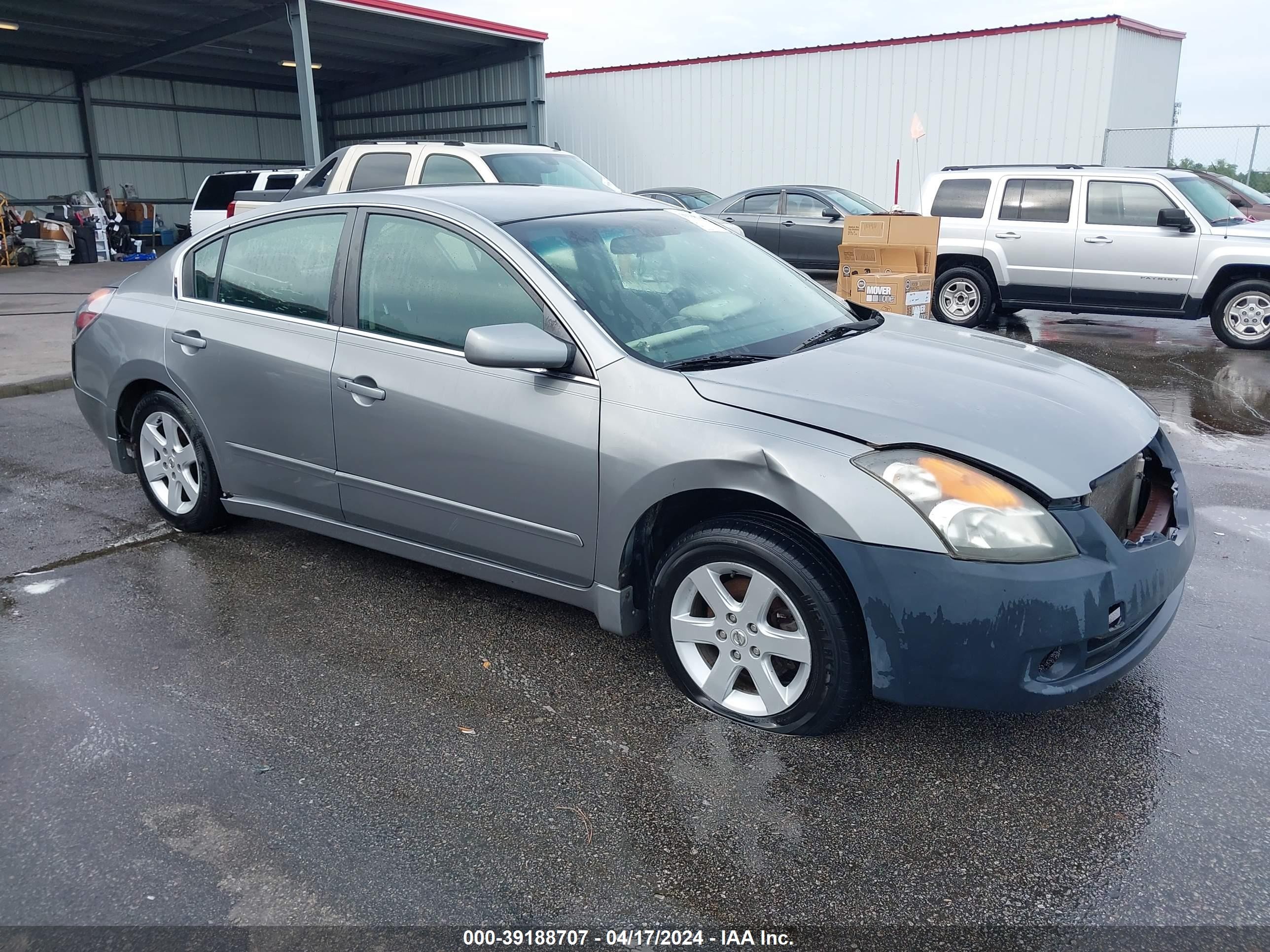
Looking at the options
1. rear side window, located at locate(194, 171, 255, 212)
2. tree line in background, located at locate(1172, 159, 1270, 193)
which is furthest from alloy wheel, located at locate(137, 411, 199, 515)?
tree line in background, located at locate(1172, 159, 1270, 193)

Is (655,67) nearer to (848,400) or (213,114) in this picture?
(213,114)

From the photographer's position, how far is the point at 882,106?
20.1 m

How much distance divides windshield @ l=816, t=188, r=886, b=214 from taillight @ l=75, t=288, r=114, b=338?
38.6 feet

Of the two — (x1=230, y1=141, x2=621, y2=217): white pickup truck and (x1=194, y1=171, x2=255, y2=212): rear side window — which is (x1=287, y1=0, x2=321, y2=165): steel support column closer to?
(x1=194, y1=171, x2=255, y2=212): rear side window

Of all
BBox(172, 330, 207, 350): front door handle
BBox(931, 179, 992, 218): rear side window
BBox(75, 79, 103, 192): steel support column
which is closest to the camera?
BBox(172, 330, 207, 350): front door handle

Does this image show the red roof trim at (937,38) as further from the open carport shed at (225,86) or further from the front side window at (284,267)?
the front side window at (284,267)

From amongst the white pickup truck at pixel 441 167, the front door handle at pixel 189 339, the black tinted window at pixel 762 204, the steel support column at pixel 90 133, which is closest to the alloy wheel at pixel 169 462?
the front door handle at pixel 189 339

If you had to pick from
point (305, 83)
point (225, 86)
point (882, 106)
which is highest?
point (225, 86)

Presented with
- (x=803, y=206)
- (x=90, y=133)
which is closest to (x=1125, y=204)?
(x=803, y=206)

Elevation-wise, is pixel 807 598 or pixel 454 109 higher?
pixel 454 109

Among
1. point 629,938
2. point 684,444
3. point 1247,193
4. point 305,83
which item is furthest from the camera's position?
point 305,83

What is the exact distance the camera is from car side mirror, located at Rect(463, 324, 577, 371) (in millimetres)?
3168

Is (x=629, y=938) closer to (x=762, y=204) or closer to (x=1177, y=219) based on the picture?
(x=1177, y=219)

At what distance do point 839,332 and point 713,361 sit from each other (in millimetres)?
784
